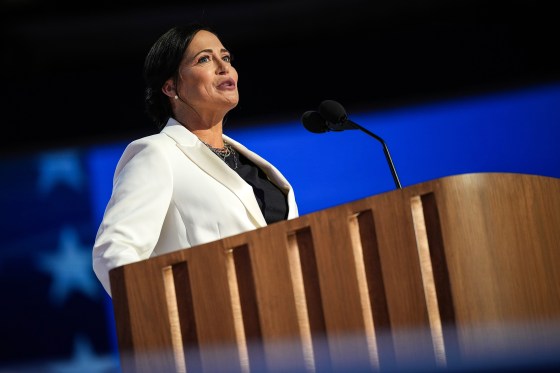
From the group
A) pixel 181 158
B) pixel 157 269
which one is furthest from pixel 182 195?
pixel 157 269

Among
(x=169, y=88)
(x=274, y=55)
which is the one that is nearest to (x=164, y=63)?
(x=169, y=88)

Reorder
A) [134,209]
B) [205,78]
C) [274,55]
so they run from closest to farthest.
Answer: [134,209] < [205,78] < [274,55]

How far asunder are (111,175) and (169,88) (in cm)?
123

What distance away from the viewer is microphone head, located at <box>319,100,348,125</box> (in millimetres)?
2141

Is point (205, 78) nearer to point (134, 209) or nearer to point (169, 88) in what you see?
point (169, 88)

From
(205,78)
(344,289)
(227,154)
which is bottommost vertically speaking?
(344,289)

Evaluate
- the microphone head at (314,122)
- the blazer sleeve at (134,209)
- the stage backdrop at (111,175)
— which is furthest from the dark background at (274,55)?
the blazer sleeve at (134,209)

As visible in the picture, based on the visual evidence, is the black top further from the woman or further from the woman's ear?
the woman's ear

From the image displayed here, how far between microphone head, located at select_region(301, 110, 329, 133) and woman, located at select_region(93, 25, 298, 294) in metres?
0.17

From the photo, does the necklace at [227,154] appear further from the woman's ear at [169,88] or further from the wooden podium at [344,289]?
the wooden podium at [344,289]

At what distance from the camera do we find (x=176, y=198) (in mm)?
2061

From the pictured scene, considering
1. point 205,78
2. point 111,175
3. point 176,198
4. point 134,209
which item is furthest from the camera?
point 111,175

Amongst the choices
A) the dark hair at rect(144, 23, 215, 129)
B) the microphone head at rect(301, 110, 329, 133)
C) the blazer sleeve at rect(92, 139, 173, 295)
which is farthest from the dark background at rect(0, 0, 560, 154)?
the blazer sleeve at rect(92, 139, 173, 295)

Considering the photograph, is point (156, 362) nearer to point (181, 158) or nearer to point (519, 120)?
point (181, 158)
